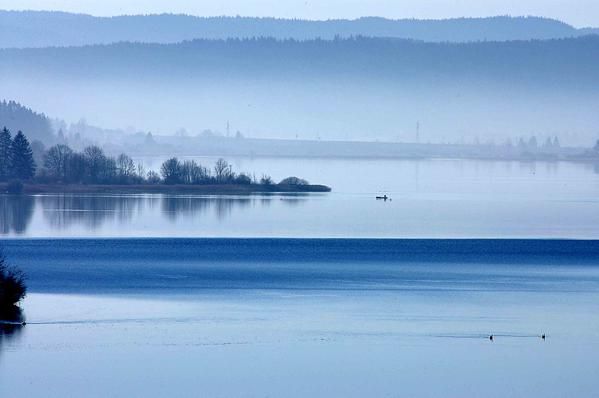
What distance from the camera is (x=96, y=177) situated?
71.2 m

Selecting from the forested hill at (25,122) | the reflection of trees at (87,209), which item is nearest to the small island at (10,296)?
the reflection of trees at (87,209)

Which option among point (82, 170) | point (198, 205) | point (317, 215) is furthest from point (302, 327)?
point (82, 170)

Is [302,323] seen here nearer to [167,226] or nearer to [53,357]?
[53,357]

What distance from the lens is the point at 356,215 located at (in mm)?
52188

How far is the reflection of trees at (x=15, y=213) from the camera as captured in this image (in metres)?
42.1

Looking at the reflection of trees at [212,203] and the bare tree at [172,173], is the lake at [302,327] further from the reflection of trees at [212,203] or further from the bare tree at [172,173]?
the bare tree at [172,173]

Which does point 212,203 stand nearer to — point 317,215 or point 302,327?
point 317,215

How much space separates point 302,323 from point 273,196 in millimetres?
47741

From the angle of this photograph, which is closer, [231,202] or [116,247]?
[116,247]

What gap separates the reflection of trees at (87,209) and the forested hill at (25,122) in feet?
168

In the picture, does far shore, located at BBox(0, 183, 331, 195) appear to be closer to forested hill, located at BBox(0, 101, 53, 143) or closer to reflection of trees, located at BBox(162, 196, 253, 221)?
reflection of trees, located at BBox(162, 196, 253, 221)

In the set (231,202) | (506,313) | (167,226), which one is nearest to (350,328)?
(506,313)

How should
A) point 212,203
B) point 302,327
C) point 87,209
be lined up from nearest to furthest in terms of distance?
point 302,327 < point 87,209 < point 212,203

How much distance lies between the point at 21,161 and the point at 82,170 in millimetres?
3646
